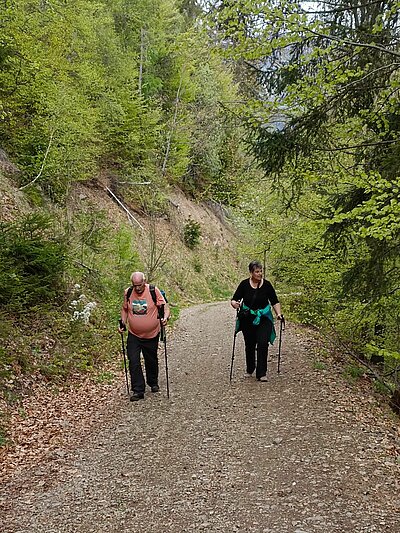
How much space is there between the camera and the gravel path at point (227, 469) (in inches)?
175

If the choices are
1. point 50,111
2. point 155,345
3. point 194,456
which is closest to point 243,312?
point 155,345

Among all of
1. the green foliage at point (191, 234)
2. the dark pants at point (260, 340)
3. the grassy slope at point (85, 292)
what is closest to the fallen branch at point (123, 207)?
the grassy slope at point (85, 292)

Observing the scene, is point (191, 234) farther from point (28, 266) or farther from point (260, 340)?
point (260, 340)

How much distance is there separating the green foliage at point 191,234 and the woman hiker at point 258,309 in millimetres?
22320

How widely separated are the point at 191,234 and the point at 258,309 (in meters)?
22.8

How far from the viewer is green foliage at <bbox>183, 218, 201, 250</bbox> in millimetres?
31031

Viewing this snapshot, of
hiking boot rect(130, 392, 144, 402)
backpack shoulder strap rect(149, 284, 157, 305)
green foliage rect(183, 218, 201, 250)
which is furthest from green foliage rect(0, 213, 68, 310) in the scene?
green foliage rect(183, 218, 201, 250)

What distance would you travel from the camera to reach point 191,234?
31203 millimetres

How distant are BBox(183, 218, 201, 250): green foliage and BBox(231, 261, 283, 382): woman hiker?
73.2 ft

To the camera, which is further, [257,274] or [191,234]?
[191,234]

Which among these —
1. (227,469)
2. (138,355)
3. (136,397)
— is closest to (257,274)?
(138,355)

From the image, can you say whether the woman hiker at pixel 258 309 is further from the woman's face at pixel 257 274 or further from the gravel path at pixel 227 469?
the gravel path at pixel 227 469

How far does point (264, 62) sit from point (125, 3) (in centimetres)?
2144

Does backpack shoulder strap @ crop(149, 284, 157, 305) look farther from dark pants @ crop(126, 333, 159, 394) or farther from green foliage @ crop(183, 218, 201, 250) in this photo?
green foliage @ crop(183, 218, 201, 250)
